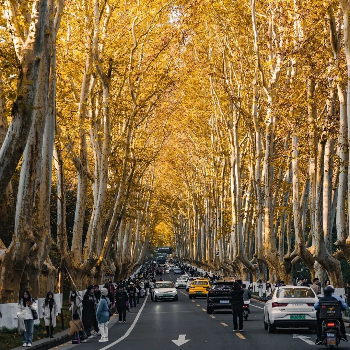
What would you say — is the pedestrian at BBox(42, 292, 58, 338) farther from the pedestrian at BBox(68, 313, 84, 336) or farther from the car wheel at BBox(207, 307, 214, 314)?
the car wheel at BBox(207, 307, 214, 314)

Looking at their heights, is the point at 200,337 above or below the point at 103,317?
below

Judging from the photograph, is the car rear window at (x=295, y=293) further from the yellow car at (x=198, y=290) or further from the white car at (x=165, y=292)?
the yellow car at (x=198, y=290)

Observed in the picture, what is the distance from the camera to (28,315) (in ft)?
65.4

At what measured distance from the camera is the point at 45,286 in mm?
27766

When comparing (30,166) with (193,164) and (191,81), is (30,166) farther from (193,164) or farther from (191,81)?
(193,164)

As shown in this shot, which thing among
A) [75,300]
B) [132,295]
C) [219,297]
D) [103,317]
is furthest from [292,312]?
[132,295]

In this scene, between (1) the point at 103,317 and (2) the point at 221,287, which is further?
(2) the point at 221,287

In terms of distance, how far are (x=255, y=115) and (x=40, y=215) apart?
59.2ft

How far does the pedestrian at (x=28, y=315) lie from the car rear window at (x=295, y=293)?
24.2 feet

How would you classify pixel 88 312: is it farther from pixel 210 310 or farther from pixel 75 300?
pixel 210 310

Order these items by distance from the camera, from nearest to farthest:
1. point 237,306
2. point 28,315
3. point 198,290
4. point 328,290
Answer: point 328,290 → point 28,315 → point 237,306 → point 198,290

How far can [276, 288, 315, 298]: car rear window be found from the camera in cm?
2339

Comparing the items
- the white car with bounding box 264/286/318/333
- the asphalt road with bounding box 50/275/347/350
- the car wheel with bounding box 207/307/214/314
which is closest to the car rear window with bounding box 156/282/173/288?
the car wheel with bounding box 207/307/214/314

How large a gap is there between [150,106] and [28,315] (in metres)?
20.7
